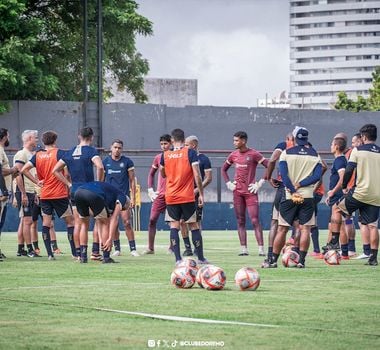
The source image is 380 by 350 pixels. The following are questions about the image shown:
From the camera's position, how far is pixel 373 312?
12344 mm

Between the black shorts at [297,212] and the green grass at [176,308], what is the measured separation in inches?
28.5

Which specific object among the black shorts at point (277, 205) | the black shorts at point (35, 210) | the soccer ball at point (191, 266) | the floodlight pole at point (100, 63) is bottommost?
the black shorts at point (35, 210)

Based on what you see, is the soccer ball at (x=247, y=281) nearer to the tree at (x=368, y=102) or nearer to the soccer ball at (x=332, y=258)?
the soccer ball at (x=332, y=258)

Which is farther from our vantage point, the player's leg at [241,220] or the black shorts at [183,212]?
the player's leg at [241,220]

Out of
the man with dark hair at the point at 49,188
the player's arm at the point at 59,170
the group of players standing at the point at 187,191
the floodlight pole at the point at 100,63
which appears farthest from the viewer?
the floodlight pole at the point at 100,63

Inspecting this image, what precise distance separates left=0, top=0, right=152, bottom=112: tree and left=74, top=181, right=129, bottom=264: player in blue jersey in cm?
2841

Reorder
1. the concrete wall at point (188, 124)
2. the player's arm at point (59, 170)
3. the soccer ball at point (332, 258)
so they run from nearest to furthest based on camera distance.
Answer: the soccer ball at point (332, 258)
the player's arm at point (59, 170)
the concrete wall at point (188, 124)

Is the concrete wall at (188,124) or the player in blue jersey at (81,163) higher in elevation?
the player in blue jersey at (81,163)

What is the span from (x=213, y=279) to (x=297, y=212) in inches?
168

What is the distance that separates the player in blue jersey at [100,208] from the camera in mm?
19422

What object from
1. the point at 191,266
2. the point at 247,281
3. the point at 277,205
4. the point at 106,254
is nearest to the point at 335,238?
the point at 277,205

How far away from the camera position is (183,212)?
19266 millimetres

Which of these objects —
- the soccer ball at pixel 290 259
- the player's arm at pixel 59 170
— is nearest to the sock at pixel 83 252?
the player's arm at pixel 59 170

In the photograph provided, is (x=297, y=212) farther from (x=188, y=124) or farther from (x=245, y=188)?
(x=188, y=124)
